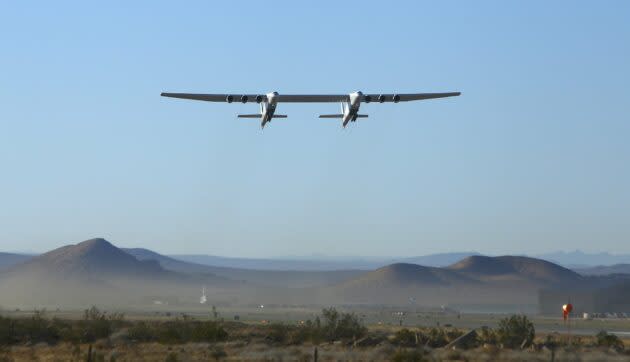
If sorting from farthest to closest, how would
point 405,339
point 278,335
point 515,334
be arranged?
point 515,334 → point 278,335 → point 405,339

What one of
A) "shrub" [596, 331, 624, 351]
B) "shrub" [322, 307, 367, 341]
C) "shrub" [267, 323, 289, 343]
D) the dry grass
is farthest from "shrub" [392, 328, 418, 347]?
"shrub" [596, 331, 624, 351]

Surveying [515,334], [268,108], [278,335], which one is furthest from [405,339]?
[268,108]

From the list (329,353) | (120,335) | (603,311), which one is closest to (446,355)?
(329,353)

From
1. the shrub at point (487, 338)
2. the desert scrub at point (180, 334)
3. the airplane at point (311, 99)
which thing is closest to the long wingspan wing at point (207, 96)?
the airplane at point (311, 99)

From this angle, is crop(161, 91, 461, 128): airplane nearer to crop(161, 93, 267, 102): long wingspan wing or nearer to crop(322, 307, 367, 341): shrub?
crop(161, 93, 267, 102): long wingspan wing

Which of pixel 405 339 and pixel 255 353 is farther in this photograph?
pixel 405 339

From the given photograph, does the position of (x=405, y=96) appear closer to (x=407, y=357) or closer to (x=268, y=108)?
(x=268, y=108)
